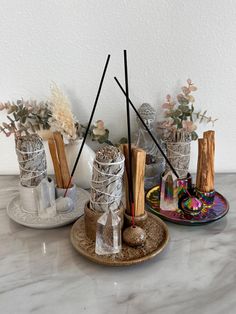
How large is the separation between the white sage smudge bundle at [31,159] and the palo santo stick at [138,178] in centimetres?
24

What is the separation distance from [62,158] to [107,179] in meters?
0.20

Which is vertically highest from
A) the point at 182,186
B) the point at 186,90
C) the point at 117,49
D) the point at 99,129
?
the point at 117,49

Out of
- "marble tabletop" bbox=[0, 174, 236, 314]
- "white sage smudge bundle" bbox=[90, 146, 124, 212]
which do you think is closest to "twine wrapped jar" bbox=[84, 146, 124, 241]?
"white sage smudge bundle" bbox=[90, 146, 124, 212]

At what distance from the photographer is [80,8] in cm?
93

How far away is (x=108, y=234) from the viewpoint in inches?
28.6

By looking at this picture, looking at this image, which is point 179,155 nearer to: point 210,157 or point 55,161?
point 210,157

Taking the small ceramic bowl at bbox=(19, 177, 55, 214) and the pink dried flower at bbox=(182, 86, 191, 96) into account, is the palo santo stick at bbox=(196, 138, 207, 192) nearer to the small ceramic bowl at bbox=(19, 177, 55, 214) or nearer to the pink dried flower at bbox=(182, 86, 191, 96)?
the pink dried flower at bbox=(182, 86, 191, 96)

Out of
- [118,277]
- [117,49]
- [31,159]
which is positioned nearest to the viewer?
[118,277]

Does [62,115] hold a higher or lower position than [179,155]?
higher

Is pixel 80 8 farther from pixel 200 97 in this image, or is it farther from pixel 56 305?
pixel 56 305

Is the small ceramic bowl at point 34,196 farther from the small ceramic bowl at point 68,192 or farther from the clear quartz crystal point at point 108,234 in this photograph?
the clear quartz crystal point at point 108,234

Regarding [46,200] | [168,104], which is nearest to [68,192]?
[46,200]

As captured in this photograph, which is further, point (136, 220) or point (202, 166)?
point (202, 166)

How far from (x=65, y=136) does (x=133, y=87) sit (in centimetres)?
25
